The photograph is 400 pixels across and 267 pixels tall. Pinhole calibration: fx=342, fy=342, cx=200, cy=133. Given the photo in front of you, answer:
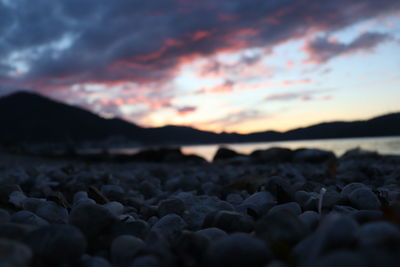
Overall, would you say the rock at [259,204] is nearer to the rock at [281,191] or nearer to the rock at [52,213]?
the rock at [281,191]

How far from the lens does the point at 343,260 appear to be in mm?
730

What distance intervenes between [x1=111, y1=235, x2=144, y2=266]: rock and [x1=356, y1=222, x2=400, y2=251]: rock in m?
0.71

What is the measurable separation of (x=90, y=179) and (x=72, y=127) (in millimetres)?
83961

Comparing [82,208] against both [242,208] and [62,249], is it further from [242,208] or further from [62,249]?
[242,208]

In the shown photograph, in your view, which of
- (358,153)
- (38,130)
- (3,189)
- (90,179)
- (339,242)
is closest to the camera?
(339,242)

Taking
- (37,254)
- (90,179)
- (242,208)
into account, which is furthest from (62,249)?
(90,179)

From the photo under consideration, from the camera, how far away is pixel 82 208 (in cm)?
134

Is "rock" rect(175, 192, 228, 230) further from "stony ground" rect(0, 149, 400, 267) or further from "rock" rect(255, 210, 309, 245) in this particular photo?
"rock" rect(255, 210, 309, 245)

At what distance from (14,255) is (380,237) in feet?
3.13

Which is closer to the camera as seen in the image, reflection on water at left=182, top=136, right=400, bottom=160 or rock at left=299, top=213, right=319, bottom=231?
rock at left=299, top=213, right=319, bottom=231

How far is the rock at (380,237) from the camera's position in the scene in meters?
0.80

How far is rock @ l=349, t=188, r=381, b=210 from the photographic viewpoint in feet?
5.71

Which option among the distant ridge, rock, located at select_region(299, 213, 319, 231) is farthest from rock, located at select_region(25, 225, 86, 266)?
the distant ridge

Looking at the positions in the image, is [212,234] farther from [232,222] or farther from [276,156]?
[276,156]
